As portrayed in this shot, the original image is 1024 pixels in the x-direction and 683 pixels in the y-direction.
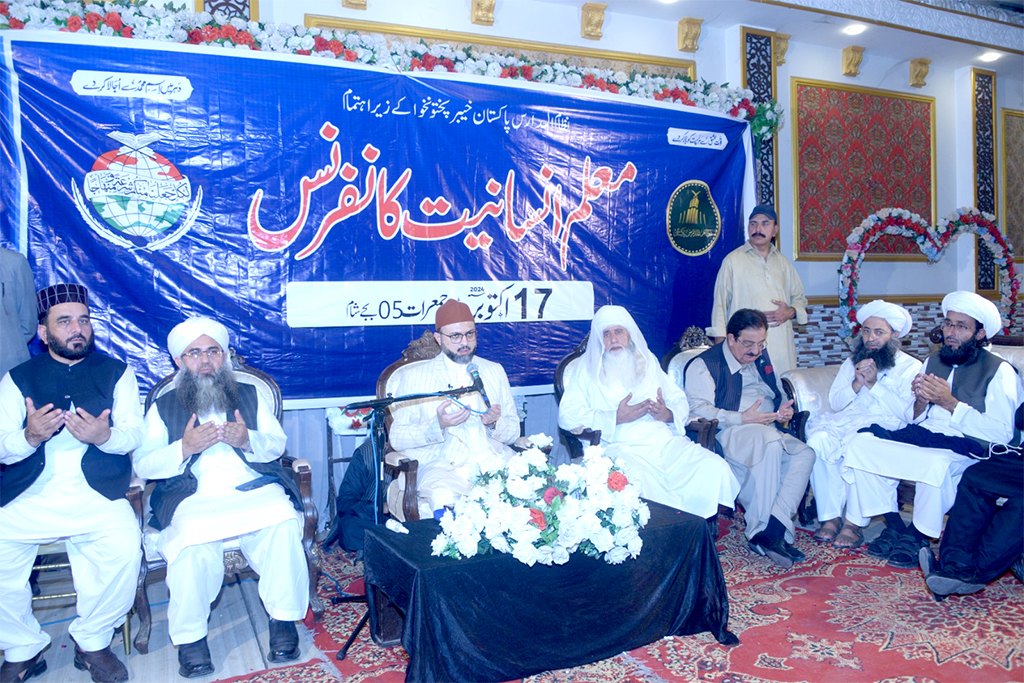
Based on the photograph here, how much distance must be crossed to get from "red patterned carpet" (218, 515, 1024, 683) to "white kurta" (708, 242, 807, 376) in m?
1.89

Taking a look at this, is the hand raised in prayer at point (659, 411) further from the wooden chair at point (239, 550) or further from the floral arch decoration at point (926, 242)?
the floral arch decoration at point (926, 242)

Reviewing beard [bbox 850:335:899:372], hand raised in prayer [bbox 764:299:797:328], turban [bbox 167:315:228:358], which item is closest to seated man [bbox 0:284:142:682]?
turban [bbox 167:315:228:358]

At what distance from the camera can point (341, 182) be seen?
14.6 ft

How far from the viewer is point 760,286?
17.4 feet

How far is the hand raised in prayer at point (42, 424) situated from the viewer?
291 centimetres

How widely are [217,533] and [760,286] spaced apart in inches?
153

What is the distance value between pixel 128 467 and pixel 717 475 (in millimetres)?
2820

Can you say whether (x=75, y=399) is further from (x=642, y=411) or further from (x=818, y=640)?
(x=818, y=640)

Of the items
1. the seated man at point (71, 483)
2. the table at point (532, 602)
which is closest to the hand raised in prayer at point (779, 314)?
the table at point (532, 602)

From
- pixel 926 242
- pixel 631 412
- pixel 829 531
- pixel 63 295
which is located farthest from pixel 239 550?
pixel 926 242

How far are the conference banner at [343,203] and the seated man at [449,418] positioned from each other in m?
0.76

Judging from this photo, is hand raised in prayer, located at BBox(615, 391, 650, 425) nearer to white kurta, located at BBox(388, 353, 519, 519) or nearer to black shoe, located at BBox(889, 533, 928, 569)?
white kurta, located at BBox(388, 353, 519, 519)

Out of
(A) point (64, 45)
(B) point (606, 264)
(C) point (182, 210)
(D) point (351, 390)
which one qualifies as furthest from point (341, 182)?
(B) point (606, 264)

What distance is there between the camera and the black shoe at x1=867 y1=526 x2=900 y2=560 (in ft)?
13.4
